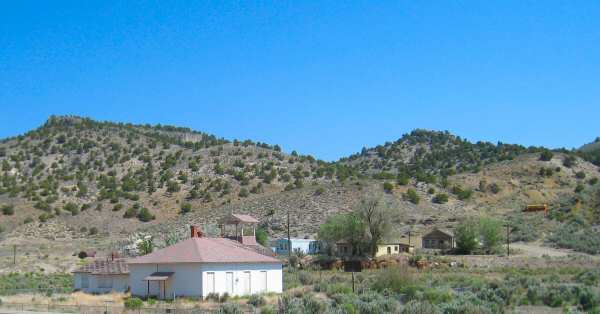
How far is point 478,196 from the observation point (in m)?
104

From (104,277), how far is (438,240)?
135 feet

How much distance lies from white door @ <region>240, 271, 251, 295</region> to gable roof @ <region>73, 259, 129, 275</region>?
8.35 meters

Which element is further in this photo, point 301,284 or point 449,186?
point 449,186

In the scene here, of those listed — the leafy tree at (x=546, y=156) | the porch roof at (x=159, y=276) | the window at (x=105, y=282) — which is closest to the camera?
the porch roof at (x=159, y=276)

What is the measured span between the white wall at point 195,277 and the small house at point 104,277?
8.92 ft

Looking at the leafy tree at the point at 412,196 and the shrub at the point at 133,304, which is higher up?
the leafy tree at the point at 412,196

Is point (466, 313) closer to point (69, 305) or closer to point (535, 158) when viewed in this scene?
point (69, 305)

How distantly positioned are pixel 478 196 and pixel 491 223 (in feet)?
89.7

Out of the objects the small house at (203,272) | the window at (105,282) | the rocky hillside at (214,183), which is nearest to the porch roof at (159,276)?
the small house at (203,272)

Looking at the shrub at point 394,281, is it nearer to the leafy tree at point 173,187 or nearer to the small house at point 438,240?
the small house at point 438,240

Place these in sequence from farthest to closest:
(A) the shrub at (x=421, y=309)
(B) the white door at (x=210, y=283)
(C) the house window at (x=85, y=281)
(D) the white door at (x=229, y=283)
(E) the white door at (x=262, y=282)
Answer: (C) the house window at (x=85, y=281)
(E) the white door at (x=262, y=282)
(D) the white door at (x=229, y=283)
(B) the white door at (x=210, y=283)
(A) the shrub at (x=421, y=309)

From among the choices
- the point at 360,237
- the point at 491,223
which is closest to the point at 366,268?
the point at 360,237

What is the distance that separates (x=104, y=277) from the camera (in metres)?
48.8

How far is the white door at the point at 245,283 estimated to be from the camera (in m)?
43.9
